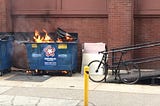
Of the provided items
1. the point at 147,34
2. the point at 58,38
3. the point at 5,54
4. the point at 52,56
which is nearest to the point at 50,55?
the point at 52,56

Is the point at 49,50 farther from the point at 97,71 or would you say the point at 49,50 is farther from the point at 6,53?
the point at 97,71

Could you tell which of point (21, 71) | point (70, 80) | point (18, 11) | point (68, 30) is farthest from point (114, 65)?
point (18, 11)

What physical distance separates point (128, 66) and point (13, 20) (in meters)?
4.94

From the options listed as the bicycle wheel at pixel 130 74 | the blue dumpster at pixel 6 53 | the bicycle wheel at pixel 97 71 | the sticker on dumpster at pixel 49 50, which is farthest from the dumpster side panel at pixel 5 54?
the bicycle wheel at pixel 130 74

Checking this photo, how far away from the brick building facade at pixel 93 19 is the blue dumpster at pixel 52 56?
121 centimetres

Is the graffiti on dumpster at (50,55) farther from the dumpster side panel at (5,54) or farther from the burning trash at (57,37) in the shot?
the dumpster side panel at (5,54)

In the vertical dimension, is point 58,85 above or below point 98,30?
below

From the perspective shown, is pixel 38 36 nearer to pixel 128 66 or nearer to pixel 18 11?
pixel 18 11

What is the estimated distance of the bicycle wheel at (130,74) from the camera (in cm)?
1083

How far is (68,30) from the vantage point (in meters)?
13.3

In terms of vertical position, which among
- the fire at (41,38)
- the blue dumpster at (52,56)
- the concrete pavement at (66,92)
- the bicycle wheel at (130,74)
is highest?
the fire at (41,38)

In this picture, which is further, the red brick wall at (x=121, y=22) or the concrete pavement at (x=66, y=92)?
the red brick wall at (x=121, y=22)

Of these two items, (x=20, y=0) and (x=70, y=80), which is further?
(x=20, y=0)

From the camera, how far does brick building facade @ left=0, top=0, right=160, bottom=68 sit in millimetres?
12406
